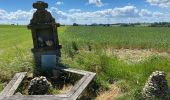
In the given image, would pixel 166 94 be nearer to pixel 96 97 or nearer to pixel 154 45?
pixel 96 97

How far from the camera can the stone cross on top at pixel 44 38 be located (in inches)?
412

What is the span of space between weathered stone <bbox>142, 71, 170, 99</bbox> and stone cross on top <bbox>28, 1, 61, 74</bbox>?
4310mm

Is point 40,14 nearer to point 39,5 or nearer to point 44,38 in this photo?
point 39,5

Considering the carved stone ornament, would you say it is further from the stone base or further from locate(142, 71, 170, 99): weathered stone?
locate(142, 71, 170, 99): weathered stone

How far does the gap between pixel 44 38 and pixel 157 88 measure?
17.2 feet

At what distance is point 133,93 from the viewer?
6.96 metres

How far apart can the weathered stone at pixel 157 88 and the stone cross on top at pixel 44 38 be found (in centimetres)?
431

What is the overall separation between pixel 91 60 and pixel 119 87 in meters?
2.32

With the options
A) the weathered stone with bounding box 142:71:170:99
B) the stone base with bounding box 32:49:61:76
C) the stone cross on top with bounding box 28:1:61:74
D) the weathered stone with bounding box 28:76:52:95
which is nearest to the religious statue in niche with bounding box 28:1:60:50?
the stone cross on top with bounding box 28:1:61:74

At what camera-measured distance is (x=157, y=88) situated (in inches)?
258

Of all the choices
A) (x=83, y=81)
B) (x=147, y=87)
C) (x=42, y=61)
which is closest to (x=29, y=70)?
(x=42, y=61)

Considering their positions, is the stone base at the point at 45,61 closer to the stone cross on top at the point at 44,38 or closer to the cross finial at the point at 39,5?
the stone cross on top at the point at 44,38

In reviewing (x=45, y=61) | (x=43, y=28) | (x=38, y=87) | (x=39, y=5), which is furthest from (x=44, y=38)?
(x=38, y=87)

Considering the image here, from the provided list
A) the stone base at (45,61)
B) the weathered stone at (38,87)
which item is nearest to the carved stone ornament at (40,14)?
the stone base at (45,61)
